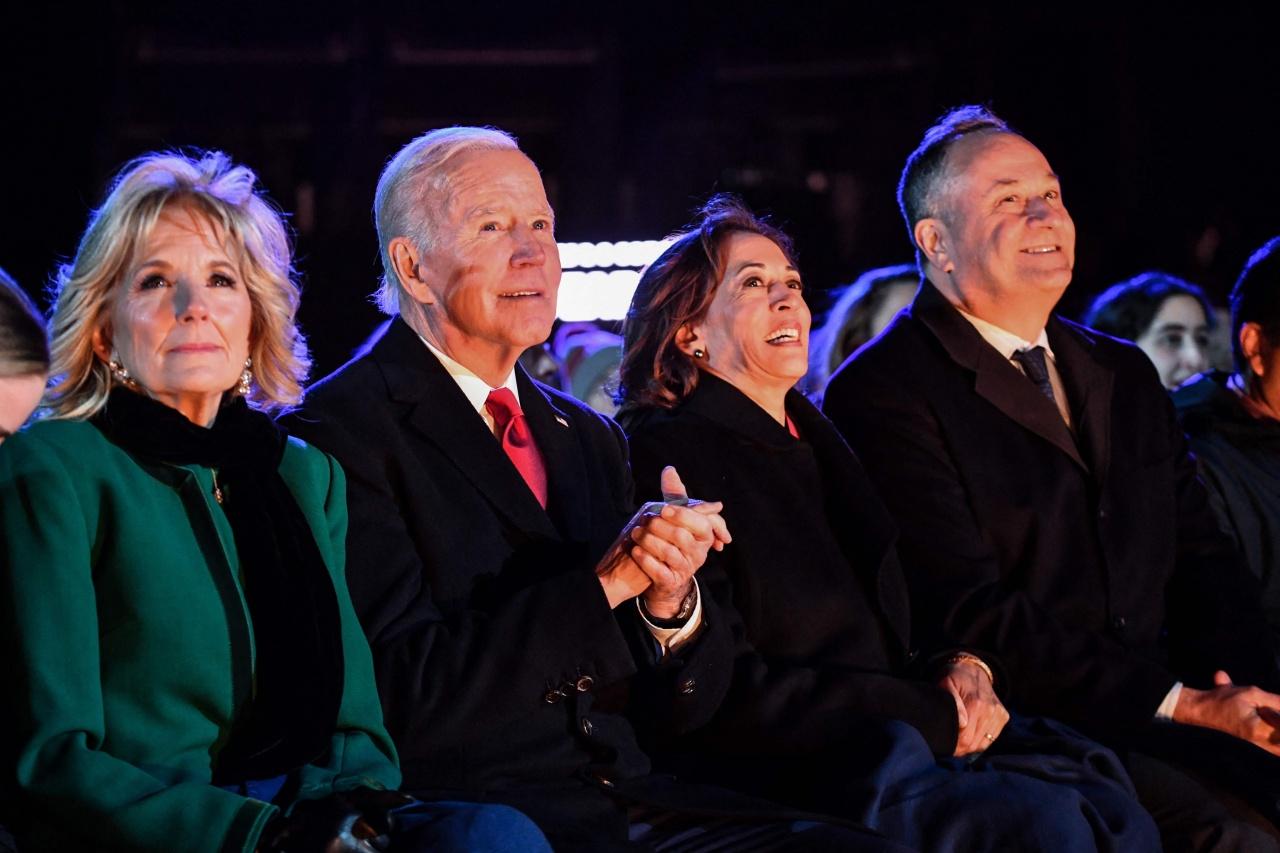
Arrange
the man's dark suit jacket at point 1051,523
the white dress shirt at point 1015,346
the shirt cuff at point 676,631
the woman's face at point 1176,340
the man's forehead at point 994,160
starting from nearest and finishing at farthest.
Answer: the shirt cuff at point 676,631
the man's dark suit jacket at point 1051,523
the white dress shirt at point 1015,346
the man's forehead at point 994,160
the woman's face at point 1176,340

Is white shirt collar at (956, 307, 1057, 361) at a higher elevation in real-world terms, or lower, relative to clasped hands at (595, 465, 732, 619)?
higher

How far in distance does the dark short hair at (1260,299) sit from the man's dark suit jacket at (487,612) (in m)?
1.97

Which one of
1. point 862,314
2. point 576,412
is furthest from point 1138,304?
point 576,412

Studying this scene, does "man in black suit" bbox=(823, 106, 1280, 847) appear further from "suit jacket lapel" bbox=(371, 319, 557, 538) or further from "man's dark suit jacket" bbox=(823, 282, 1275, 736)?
"suit jacket lapel" bbox=(371, 319, 557, 538)

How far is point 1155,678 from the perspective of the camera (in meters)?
3.21

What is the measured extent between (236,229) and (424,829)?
3.35 ft

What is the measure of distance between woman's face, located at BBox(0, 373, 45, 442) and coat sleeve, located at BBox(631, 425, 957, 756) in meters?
1.26

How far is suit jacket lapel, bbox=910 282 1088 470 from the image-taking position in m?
3.46

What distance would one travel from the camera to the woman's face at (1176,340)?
16.9ft

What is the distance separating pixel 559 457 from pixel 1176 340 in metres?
3.08

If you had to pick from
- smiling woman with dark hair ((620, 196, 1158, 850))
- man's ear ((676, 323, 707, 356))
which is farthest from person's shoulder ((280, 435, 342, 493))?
man's ear ((676, 323, 707, 356))

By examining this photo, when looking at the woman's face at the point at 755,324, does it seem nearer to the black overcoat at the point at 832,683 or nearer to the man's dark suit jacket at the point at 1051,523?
the black overcoat at the point at 832,683

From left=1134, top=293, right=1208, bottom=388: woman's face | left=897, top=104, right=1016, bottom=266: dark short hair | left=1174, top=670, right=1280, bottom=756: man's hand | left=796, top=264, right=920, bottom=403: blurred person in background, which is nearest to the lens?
left=1174, top=670, right=1280, bottom=756: man's hand

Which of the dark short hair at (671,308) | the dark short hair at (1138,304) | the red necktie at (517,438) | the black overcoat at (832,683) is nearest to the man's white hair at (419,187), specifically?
the red necktie at (517,438)
